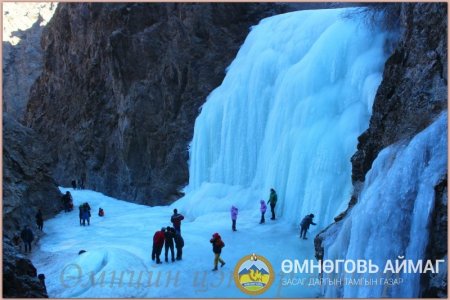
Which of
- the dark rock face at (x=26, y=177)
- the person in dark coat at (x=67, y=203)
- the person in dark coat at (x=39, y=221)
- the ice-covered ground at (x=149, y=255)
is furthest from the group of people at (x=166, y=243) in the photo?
the person in dark coat at (x=67, y=203)

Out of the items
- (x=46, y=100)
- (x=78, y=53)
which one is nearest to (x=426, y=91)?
(x=78, y=53)

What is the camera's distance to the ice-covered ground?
12109 millimetres

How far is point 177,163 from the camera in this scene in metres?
Answer: 26.1

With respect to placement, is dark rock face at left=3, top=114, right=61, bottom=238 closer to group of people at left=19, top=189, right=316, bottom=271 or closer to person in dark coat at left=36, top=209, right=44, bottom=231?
person in dark coat at left=36, top=209, right=44, bottom=231

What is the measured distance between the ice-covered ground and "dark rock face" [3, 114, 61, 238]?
60.0 inches

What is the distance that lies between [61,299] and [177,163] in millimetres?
14864

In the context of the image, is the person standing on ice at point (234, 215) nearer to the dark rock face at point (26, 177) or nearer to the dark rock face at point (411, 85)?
the dark rock face at point (411, 85)

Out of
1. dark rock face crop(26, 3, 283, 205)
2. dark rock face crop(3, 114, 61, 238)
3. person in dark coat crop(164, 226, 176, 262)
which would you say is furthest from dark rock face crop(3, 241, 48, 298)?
dark rock face crop(26, 3, 283, 205)

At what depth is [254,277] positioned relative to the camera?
10.9 m

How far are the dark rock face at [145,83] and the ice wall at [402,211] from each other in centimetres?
1700

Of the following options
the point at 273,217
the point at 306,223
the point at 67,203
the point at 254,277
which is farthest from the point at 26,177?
the point at 254,277

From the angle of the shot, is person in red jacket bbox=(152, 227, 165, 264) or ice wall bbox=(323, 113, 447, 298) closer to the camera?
ice wall bbox=(323, 113, 447, 298)

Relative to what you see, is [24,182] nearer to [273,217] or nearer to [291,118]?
[273,217]

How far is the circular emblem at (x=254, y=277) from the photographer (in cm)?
1087
